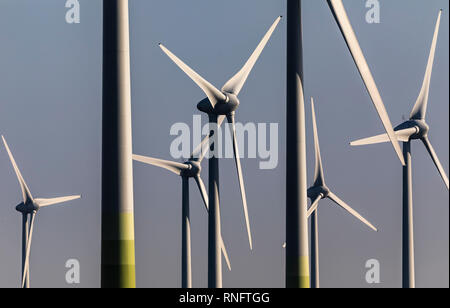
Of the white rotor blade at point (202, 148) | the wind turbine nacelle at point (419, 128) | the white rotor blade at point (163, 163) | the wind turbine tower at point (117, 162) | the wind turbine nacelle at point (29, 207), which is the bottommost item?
the wind turbine tower at point (117, 162)

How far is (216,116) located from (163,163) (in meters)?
9.82

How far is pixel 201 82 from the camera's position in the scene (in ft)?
178

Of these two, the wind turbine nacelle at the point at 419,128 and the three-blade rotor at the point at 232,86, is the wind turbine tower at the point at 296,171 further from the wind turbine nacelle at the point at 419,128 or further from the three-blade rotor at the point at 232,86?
the wind turbine nacelle at the point at 419,128

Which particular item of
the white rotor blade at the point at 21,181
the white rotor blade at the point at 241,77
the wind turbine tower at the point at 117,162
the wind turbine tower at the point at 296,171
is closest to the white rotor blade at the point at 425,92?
the white rotor blade at the point at 241,77

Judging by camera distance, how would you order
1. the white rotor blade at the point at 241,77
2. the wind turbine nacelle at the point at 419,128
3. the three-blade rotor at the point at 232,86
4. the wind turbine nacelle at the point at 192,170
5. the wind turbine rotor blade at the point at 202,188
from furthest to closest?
the wind turbine nacelle at the point at 192,170 < the wind turbine nacelle at the point at 419,128 < the wind turbine rotor blade at the point at 202,188 < the white rotor blade at the point at 241,77 < the three-blade rotor at the point at 232,86

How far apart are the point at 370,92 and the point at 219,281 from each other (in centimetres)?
2827

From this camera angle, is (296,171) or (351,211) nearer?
(296,171)

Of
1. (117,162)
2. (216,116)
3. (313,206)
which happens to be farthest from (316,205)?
(117,162)

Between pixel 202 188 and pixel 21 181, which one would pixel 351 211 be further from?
pixel 21 181

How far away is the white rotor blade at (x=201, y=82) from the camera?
171 ft

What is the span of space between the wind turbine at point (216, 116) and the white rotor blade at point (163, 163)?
5.36m

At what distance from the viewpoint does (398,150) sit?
1070 inches
